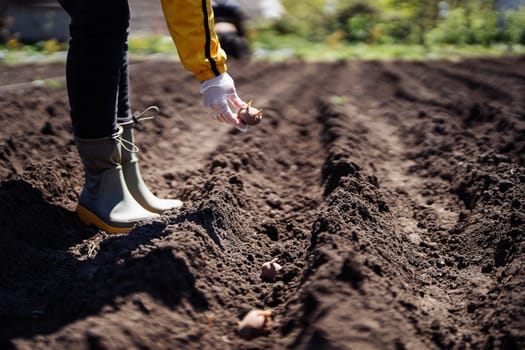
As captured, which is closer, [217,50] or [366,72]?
[217,50]

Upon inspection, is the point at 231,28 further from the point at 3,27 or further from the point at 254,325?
the point at 254,325

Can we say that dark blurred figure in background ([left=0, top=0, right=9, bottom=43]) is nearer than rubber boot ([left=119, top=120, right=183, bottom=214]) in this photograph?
No

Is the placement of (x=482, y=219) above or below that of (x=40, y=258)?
above

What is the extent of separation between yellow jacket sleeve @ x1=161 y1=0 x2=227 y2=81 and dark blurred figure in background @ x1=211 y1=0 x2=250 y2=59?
21.3 feet

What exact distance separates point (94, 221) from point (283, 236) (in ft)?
2.98

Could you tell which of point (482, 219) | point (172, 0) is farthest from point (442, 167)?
point (172, 0)

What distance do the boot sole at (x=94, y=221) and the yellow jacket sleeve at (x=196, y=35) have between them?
2.78ft

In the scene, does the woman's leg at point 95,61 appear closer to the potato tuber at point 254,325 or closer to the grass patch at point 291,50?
the potato tuber at point 254,325

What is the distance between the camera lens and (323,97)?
18.9ft

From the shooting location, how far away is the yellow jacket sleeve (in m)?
2.16

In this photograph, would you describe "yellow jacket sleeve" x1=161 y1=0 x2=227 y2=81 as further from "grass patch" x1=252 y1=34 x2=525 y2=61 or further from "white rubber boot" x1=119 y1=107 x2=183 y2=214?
"grass patch" x1=252 y1=34 x2=525 y2=61

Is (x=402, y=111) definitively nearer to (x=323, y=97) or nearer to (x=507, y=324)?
(x=323, y=97)

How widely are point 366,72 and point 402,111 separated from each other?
253 centimetres

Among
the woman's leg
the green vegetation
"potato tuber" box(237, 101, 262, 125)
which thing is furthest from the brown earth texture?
the green vegetation
